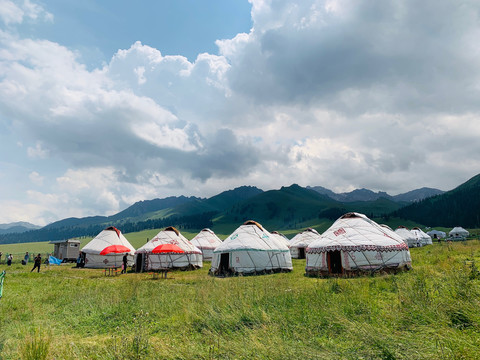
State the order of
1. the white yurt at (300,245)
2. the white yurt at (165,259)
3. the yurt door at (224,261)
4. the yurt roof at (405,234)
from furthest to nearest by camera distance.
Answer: the yurt roof at (405,234) → the white yurt at (300,245) → the white yurt at (165,259) → the yurt door at (224,261)

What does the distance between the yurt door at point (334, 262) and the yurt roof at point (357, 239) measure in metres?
0.84

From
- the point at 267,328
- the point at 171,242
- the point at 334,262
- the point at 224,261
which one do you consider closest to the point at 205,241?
the point at 171,242

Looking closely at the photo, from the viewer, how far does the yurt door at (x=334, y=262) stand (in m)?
18.2

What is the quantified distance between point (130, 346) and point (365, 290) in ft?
25.1

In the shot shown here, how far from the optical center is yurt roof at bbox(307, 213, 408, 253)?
17.2 metres

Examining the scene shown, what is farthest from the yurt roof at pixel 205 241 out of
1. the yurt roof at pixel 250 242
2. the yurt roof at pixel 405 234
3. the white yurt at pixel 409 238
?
the yurt roof at pixel 405 234

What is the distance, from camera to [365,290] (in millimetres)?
9414

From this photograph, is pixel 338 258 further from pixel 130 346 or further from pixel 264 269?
pixel 130 346

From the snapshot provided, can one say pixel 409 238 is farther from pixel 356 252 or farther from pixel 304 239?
pixel 356 252

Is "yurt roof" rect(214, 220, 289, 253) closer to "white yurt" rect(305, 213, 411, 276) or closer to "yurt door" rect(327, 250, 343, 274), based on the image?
"white yurt" rect(305, 213, 411, 276)

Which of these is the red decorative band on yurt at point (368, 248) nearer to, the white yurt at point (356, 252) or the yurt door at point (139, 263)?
the white yurt at point (356, 252)

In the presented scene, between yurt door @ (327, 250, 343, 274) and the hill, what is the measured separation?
450 ft

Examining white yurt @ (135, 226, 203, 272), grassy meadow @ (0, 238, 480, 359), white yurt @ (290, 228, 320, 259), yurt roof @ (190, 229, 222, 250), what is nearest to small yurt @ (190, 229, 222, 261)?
yurt roof @ (190, 229, 222, 250)

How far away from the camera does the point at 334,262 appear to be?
1880 cm
